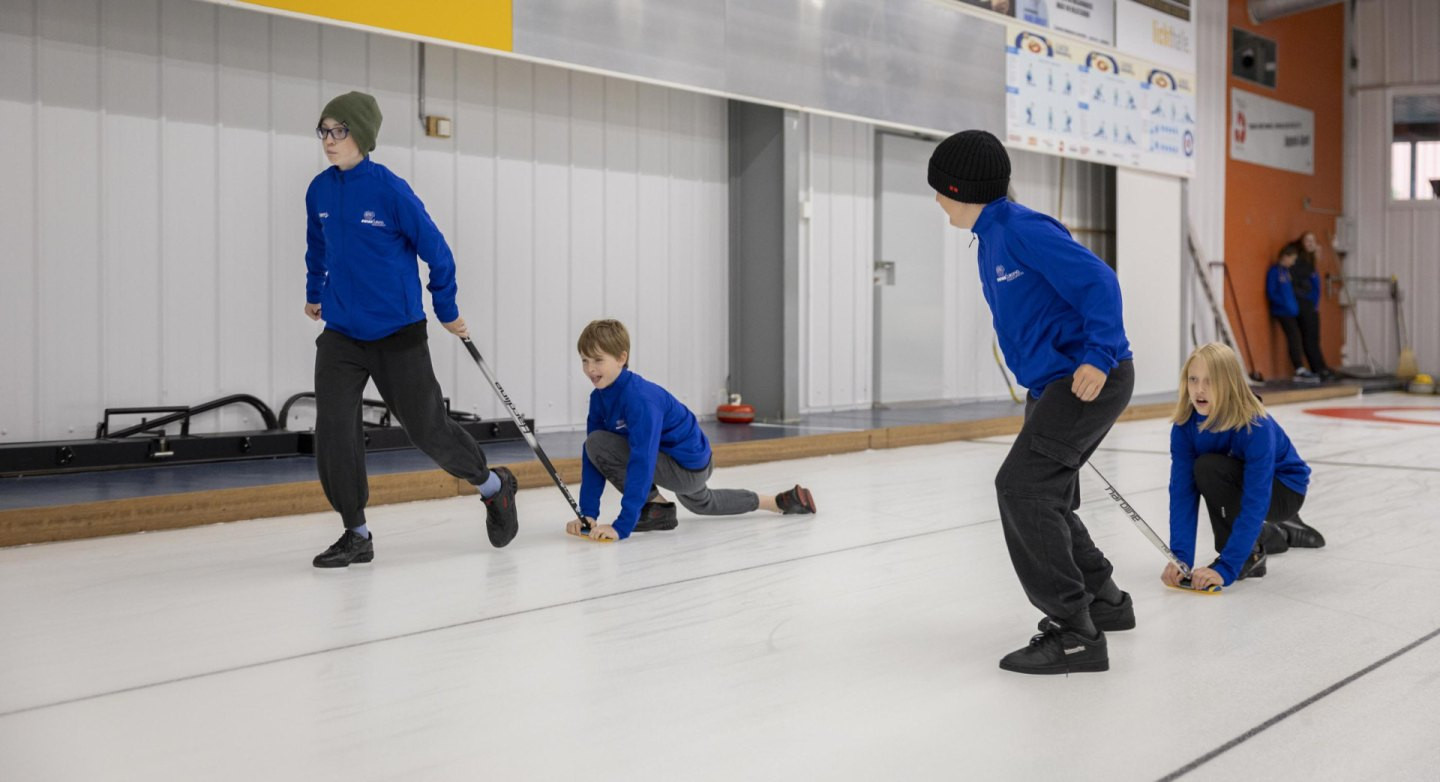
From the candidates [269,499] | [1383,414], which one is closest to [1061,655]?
[269,499]

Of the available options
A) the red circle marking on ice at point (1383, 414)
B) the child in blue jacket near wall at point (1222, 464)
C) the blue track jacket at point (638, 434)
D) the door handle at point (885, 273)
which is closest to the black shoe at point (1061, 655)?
the child in blue jacket near wall at point (1222, 464)

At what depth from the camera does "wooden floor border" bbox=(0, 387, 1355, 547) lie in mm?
3688

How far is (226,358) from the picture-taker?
5289mm

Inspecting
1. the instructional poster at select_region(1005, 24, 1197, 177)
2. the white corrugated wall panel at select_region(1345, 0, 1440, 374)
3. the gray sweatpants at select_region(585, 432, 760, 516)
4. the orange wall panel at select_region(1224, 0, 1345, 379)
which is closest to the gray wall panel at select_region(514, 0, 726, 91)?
the gray sweatpants at select_region(585, 432, 760, 516)

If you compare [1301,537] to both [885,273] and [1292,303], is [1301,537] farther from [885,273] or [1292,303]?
[1292,303]

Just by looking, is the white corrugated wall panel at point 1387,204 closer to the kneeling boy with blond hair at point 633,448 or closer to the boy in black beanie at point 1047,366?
the kneeling boy with blond hair at point 633,448

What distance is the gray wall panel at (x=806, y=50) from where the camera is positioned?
5930 mm

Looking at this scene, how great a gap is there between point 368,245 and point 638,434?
0.97 metres

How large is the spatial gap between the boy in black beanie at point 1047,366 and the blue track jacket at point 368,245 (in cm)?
164

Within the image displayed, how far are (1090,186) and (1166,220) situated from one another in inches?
32.5

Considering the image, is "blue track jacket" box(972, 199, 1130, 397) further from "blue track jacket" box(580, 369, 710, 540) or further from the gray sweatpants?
the gray sweatpants

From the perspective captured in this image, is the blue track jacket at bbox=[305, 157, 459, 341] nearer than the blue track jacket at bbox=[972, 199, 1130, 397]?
No

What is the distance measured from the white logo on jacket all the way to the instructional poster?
6524 millimetres

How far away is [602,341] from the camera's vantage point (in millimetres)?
3650
